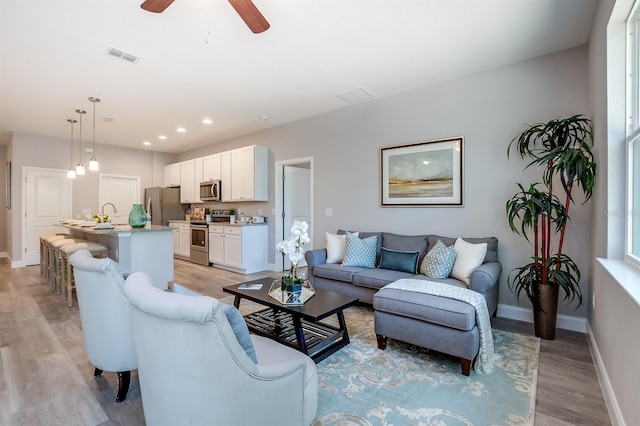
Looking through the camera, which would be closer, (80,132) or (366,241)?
(366,241)

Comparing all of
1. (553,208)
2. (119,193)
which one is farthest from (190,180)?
(553,208)

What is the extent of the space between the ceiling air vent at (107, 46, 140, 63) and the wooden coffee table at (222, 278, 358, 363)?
2474mm

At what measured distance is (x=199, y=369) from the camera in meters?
1.09

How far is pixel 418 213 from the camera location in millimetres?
3869

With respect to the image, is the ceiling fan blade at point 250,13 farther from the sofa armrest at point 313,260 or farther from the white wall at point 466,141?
the sofa armrest at point 313,260

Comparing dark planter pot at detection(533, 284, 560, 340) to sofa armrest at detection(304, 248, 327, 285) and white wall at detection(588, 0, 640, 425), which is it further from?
sofa armrest at detection(304, 248, 327, 285)

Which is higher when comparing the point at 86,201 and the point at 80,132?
the point at 80,132

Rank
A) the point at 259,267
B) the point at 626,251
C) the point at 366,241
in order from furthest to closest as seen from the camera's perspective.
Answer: the point at 259,267 → the point at 366,241 → the point at 626,251

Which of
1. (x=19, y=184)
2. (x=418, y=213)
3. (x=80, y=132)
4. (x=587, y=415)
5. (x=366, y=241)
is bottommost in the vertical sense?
(x=587, y=415)

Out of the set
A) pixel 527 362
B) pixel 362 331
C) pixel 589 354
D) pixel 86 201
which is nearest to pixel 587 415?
pixel 527 362

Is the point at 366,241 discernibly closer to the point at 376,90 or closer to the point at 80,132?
the point at 376,90

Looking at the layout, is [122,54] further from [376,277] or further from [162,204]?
[162,204]

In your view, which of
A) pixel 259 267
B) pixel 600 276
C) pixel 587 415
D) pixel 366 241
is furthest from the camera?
pixel 259 267

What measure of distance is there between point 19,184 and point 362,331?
7176 mm
